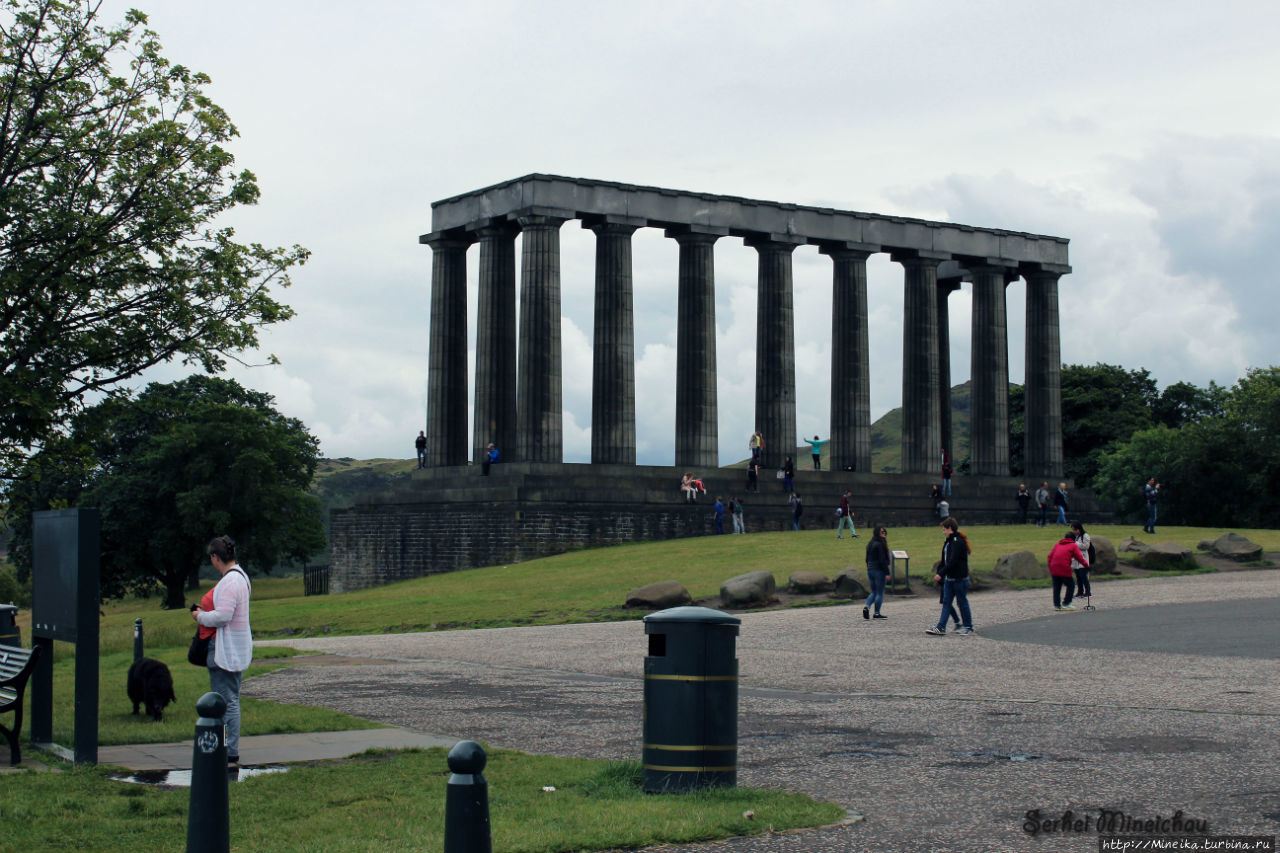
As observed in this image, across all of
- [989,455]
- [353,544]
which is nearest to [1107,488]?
[989,455]

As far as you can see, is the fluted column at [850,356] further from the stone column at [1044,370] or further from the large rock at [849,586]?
the large rock at [849,586]

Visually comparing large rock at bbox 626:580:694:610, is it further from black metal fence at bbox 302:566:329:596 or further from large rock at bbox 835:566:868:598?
black metal fence at bbox 302:566:329:596

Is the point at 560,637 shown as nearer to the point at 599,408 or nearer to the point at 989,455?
the point at 599,408

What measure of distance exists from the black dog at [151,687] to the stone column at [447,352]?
175 feet

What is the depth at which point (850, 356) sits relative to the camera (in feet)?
234

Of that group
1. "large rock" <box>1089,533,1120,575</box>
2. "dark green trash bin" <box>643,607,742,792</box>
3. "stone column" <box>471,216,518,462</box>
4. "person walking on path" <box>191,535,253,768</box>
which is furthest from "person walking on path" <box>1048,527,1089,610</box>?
"stone column" <box>471,216,518,462</box>

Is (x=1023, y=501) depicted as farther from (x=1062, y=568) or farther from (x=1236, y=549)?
(x=1062, y=568)

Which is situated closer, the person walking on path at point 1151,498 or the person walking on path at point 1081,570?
the person walking on path at point 1081,570

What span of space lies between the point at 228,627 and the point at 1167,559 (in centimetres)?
3488

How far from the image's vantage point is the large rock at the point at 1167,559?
41719 mm

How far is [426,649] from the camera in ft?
93.4

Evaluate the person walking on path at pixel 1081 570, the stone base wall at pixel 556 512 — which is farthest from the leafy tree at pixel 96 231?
the stone base wall at pixel 556 512

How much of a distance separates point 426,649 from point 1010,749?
17.5 meters

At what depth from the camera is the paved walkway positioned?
10.2 metres
